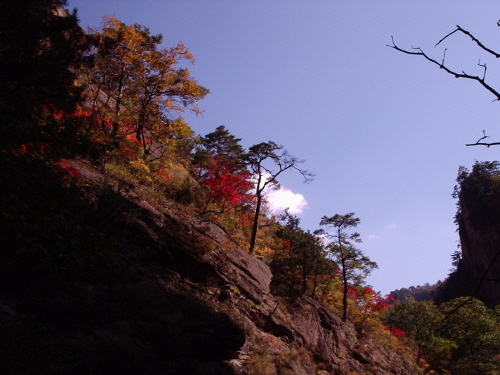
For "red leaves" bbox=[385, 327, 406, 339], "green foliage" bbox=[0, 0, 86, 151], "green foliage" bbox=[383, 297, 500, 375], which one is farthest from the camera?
"red leaves" bbox=[385, 327, 406, 339]

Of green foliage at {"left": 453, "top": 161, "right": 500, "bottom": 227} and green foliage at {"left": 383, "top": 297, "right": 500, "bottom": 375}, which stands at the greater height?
green foliage at {"left": 453, "top": 161, "right": 500, "bottom": 227}

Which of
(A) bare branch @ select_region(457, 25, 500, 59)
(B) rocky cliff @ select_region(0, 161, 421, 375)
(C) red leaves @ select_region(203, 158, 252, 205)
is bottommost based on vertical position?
(B) rocky cliff @ select_region(0, 161, 421, 375)

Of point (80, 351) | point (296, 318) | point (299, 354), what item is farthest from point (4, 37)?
point (296, 318)

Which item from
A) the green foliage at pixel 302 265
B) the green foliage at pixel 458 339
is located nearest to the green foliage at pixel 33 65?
the green foliage at pixel 302 265

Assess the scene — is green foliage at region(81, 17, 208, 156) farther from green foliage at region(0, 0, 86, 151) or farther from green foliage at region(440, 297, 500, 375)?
green foliage at region(440, 297, 500, 375)

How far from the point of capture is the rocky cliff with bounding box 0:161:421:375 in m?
4.84

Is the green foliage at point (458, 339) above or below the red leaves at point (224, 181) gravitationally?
below

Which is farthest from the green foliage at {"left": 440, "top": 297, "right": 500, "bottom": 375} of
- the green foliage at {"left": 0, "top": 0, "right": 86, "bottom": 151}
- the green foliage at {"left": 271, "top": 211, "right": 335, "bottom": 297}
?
the green foliage at {"left": 0, "top": 0, "right": 86, "bottom": 151}

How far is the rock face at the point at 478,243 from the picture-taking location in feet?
138

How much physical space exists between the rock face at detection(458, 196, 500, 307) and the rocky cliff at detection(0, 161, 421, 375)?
117ft

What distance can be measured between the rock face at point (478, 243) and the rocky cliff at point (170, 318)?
3578 centimetres

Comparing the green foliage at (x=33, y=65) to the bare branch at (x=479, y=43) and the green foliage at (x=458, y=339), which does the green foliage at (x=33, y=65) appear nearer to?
the bare branch at (x=479, y=43)

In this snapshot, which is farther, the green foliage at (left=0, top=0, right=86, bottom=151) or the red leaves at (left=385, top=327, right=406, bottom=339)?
the red leaves at (left=385, top=327, right=406, bottom=339)

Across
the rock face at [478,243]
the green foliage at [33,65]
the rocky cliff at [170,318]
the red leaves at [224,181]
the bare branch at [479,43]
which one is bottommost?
the rocky cliff at [170,318]
